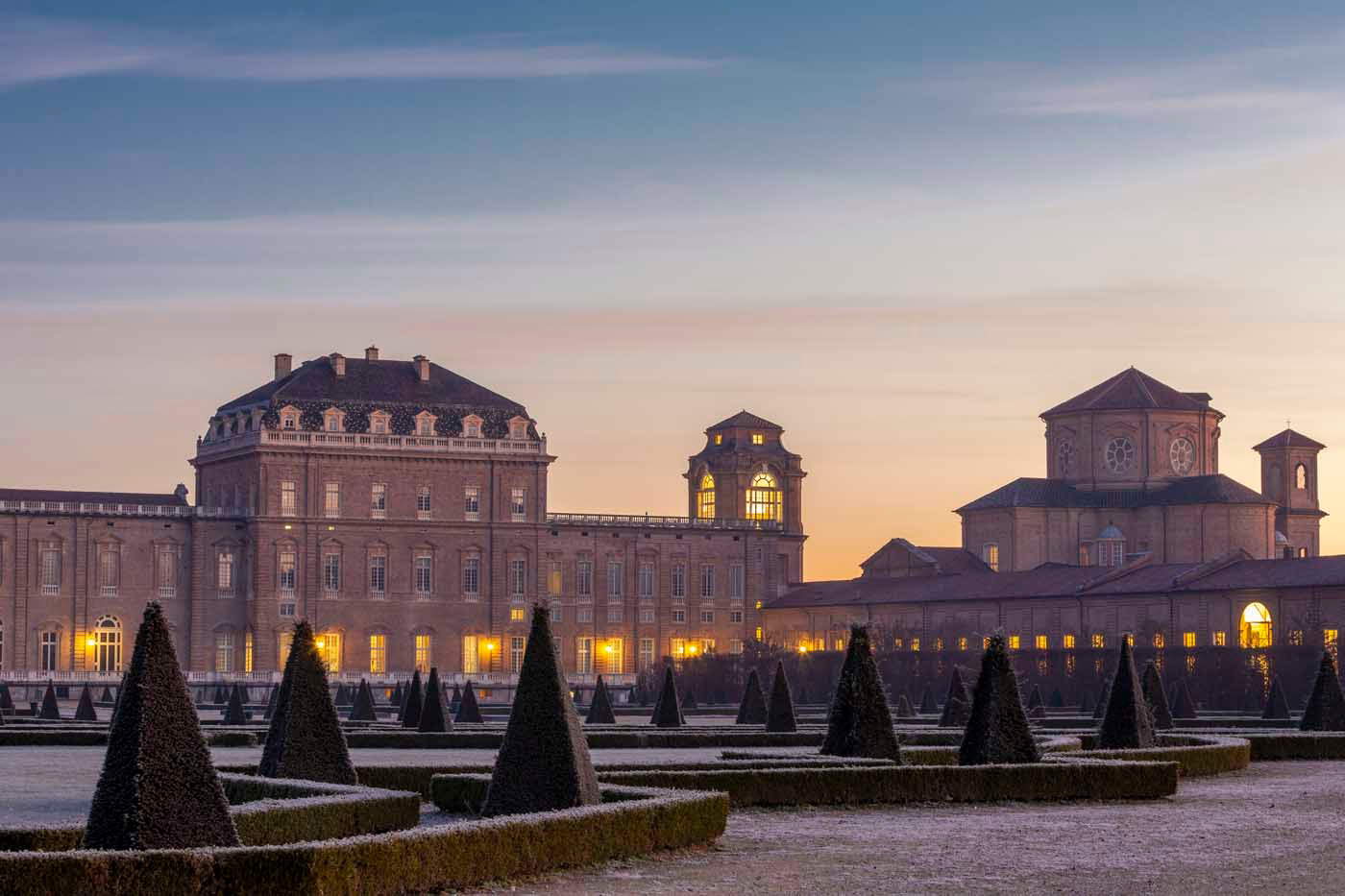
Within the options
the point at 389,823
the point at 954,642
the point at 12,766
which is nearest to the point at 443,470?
the point at 954,642

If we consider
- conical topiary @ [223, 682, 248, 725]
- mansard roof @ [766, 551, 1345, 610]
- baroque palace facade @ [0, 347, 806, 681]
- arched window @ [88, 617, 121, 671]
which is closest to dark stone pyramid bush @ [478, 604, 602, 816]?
conical topiary @ [223, 682, 248, 725]

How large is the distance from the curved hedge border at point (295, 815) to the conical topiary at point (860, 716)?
274 inches

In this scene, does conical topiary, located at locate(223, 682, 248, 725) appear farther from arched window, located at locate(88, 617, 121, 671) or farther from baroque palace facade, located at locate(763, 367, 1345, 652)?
arched window, located at locate(88, 617, 121, 671)

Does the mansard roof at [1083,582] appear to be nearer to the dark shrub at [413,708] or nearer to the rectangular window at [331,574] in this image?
the rectangular window at [331,574]

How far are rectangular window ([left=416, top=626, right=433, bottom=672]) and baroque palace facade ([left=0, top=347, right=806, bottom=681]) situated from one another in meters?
0.07

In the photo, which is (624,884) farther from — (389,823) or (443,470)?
(443,470)

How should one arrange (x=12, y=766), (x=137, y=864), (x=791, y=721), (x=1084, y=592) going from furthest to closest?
(x=1084, y=592) → (x=791, y=721) → (x=12, y=766) → (x=137, y=864)

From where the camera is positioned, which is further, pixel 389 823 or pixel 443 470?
pixel 443 470

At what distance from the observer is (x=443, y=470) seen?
94.4 m

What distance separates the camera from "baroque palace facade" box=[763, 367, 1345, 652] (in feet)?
269

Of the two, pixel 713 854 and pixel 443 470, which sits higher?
pixel 443 470

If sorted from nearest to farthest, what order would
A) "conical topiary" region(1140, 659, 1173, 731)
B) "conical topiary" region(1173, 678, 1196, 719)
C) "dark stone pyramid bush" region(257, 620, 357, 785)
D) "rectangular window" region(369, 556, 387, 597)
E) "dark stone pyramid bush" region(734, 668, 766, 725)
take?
"dark stone pyramid bush" region(257, 620, 357, 785) < "conical topiary" region(1140, 659, 1173, 731) < "dark stone pyramid bush" region(734, 668, 766, 725) < "conical topiary" region(1173, 678, 1196, 719) < "rectangular window" region(369, 556, 387, 597)

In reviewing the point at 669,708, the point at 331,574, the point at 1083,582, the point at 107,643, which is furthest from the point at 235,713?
the point at 331,574

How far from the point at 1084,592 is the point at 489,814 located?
66854 mm
